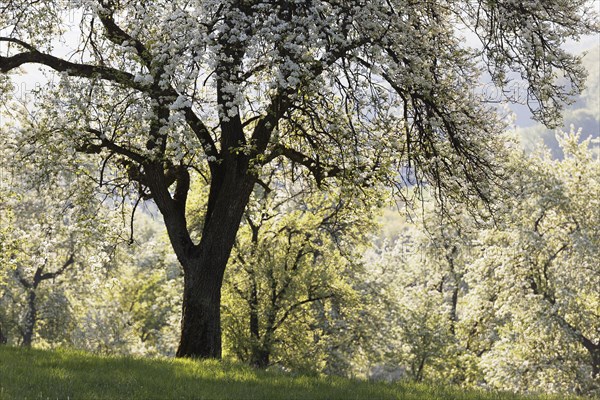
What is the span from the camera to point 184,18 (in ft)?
37.6

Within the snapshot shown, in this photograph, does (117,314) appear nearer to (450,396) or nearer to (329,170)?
(329,170)

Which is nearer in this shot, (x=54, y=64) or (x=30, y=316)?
(x=54, y=64)

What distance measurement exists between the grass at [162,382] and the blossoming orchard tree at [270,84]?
3219 millimetres

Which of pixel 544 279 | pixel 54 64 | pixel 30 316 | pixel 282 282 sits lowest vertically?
pixel 30 316

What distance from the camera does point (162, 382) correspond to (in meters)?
9.42

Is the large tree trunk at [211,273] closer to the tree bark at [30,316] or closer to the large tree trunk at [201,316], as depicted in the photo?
the large tree trunk at [201,316]

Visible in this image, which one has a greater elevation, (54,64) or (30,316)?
(54,64)

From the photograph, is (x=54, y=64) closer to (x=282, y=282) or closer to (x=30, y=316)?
(x=282, y=282)

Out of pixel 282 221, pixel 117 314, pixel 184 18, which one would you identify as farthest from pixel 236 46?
pixel 117 314

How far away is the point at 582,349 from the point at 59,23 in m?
27.4

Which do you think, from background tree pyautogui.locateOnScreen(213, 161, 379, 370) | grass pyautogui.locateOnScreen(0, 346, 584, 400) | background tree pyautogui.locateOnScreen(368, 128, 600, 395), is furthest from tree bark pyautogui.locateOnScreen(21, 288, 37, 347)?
grass pyautogui.locateOnScreen(0, 346, 584, 400)

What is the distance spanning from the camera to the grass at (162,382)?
8.70 m

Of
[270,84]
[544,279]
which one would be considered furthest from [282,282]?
[270,84]

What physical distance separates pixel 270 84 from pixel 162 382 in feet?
17.6
